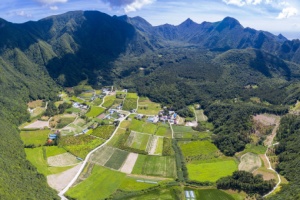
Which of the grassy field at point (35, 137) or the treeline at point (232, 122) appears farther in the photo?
the grassy field at point (35, 137)

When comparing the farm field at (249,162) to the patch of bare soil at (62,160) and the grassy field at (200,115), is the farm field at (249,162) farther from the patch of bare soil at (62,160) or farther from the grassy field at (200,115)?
the patch of bare soil at (62,160)

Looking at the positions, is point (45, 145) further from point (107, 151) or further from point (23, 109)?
point (23, 109)

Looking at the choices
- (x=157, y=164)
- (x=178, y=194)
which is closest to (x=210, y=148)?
(x=157, y=164)

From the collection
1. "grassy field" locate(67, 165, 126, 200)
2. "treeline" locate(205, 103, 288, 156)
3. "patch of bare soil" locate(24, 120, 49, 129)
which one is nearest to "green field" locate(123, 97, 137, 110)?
"treeline" locate(205, 103, 288, 156)

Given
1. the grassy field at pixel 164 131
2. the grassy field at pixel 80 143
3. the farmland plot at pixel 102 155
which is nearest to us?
the farmland plot at pixel 102 155

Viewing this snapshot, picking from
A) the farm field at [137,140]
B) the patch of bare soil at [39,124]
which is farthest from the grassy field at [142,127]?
the patch of bare soil at [39,124]

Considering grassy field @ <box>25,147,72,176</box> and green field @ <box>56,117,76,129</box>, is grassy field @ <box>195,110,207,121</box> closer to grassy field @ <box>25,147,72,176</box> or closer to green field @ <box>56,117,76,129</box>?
green field @ <box>56,117,76,129</box>
